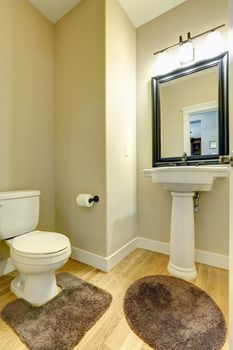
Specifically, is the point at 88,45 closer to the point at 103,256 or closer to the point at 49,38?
the point at 49,38

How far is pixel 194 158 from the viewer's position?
5.56ft

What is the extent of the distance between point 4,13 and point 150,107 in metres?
1.52

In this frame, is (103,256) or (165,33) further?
(165,33)

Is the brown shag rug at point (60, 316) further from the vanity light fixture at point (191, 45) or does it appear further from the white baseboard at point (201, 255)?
the vanity light fixture at point (191, 45)

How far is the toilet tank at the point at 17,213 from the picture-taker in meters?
1.35

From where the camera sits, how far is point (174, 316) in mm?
1070

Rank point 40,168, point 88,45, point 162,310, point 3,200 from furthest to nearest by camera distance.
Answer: point 40,168, point 88,45, point 3,200, point 162,310

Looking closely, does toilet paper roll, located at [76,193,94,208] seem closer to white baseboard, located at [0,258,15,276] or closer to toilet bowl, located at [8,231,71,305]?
toilet bowl, located at [8,231,71,305]

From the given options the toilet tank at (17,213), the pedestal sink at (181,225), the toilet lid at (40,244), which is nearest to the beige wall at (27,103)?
the toilet tank at (17,213)

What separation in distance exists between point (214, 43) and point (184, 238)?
165 cm

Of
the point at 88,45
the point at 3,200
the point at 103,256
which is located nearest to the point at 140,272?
the point at 103,256

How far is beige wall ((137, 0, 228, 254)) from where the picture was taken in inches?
63.1

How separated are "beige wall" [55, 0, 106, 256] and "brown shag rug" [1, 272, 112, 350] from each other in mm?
395

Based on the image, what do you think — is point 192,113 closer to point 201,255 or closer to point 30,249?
point 201,255
